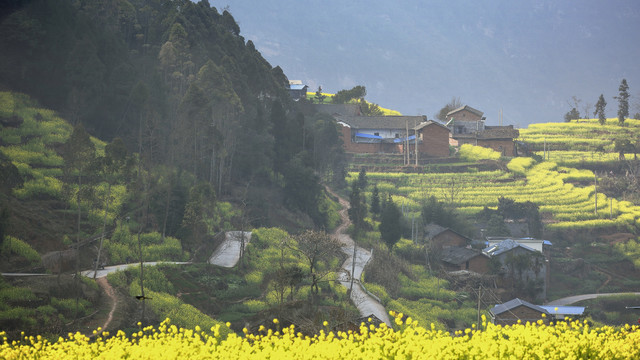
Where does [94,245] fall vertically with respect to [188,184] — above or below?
below

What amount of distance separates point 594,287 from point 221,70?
27.8 meters

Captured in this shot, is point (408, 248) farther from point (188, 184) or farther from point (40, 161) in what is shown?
point (40, 161)

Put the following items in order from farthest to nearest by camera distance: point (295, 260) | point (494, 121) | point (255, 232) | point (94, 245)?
point (494, 121) < point (255, 232) < point (295, 260) < point (94, 245)

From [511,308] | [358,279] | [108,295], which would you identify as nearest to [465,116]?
[358,279]

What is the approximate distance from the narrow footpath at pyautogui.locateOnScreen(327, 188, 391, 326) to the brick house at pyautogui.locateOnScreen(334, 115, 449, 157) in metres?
21.4

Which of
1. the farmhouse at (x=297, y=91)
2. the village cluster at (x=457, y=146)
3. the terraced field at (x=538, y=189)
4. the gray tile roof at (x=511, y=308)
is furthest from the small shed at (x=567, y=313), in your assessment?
the farmhouse at (x=297, y=91)

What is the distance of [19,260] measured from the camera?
78.7 ft

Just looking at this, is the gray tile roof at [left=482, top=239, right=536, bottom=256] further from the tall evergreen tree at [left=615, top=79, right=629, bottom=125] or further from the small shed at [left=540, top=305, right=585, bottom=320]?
the tall evergreen tree at [left=615, top=79, right=629, bottom=125]

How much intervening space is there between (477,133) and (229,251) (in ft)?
151

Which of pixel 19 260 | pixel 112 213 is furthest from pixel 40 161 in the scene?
pixel 19 260

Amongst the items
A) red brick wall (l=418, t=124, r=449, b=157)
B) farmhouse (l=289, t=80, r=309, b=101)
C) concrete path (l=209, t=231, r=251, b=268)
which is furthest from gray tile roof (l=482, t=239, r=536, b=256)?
farmhouse (l=289, t=80, r=309, b=101)

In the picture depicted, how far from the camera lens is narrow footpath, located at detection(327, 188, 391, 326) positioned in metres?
29.8

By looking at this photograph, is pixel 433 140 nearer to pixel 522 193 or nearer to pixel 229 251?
pixel 522 193

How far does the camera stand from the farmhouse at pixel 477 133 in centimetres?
7231
